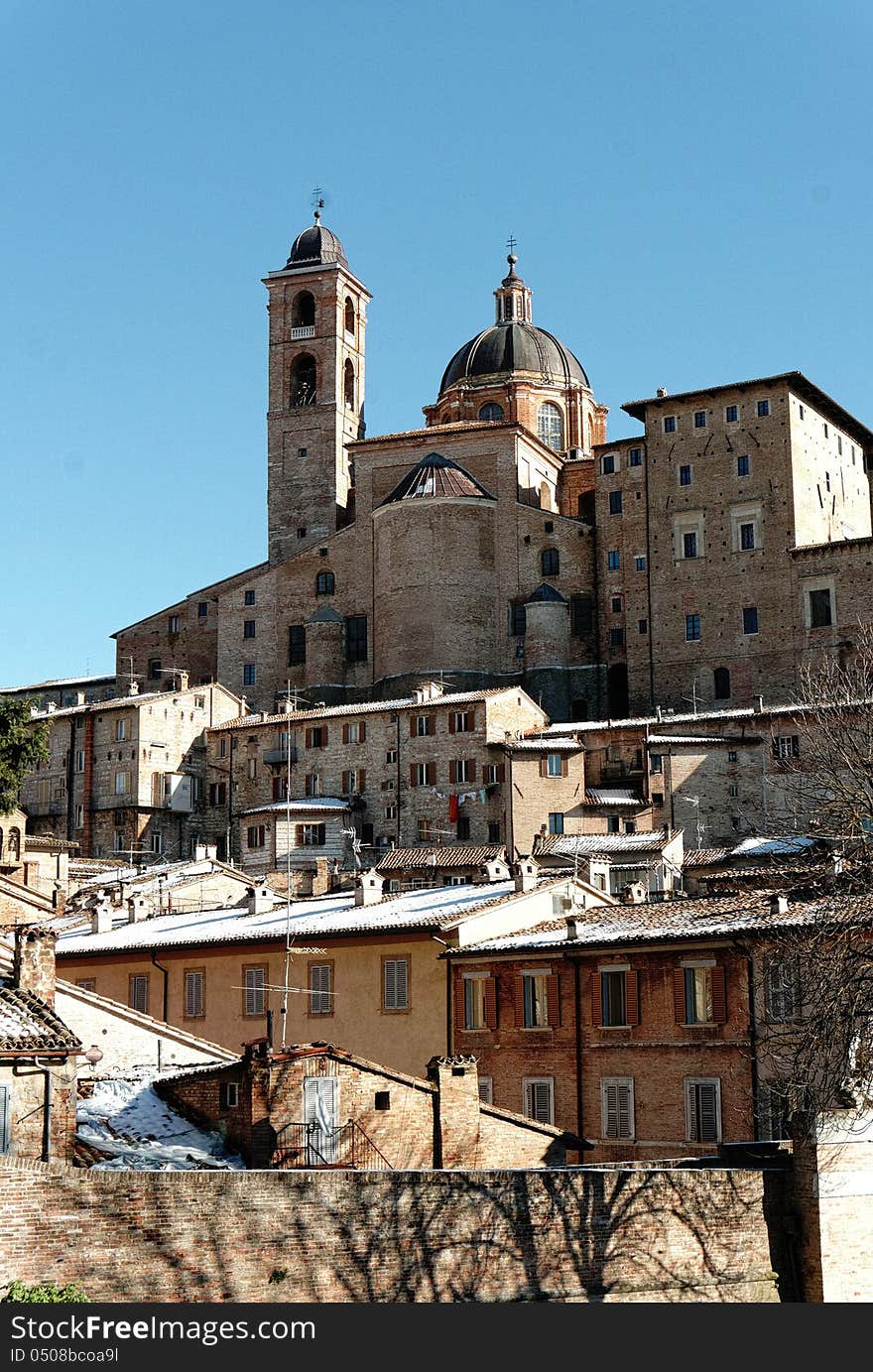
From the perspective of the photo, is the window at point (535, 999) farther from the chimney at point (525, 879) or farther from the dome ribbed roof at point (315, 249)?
the dome ribbed roof at point (315, 249)

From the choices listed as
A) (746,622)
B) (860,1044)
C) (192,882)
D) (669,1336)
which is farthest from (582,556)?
(669,1336)

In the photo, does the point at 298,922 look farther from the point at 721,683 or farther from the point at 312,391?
the point at 312,391

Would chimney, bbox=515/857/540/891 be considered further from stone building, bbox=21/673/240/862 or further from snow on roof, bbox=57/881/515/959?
stone building, bbox=21/673/240/862

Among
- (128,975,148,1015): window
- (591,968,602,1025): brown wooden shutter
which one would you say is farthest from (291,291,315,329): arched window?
(591,968,602,1025): brown wooden shutter

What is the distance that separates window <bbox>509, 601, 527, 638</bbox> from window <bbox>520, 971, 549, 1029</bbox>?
50854 mm

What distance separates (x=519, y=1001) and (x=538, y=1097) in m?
1.67

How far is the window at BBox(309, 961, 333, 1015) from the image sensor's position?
36.7 metres

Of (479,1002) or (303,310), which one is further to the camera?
(303,310)

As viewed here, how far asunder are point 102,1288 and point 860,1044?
10853 mm

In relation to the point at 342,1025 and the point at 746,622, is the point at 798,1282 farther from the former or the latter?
the point at 746,622

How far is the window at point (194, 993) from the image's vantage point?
38.3 m

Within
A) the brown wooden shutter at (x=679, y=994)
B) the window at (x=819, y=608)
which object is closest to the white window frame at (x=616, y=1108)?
the brown wooden shutter at (x=679, y=994)

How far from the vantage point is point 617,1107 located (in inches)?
1293

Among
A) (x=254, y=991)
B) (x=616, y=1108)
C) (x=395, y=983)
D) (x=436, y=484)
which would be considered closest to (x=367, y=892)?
(x=254, y=991)
